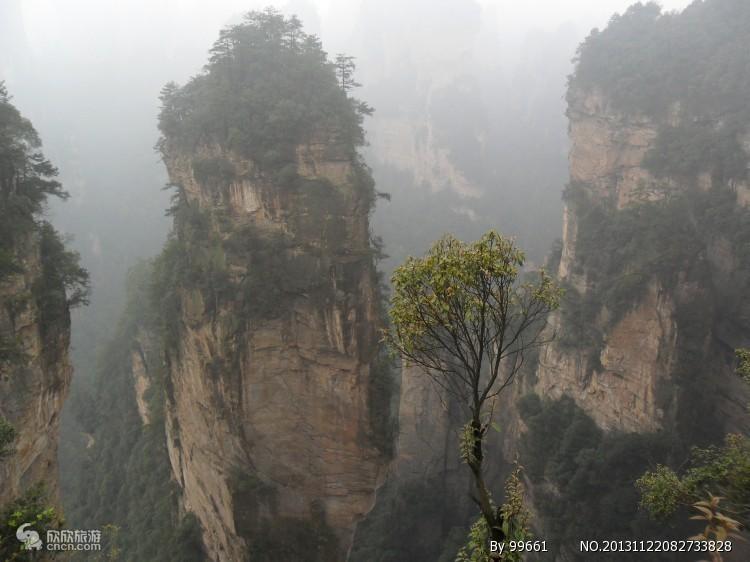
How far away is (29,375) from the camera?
11219mm

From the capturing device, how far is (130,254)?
1969 inches

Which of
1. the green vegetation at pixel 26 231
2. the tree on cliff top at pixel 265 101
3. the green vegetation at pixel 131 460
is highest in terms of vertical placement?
the tree on cliff top at pixel 265 101

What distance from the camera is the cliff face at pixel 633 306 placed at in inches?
762

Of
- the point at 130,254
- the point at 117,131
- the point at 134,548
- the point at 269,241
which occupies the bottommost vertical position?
the point at 134,548

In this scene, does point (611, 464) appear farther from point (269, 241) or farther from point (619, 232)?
point (269, 241)

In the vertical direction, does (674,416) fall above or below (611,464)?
above

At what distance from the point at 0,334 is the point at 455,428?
21.2 meters

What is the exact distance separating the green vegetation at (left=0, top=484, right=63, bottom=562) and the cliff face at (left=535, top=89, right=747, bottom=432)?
1896 centimetres

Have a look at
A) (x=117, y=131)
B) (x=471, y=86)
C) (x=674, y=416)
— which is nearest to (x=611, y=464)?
(x=674, y=416)

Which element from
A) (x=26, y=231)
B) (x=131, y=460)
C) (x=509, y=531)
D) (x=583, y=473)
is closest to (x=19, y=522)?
(x=26, y=231)

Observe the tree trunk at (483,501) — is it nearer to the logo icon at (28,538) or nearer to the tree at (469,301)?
the tree at (469,301)

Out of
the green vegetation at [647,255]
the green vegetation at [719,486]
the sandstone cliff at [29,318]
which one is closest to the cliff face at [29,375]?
the sandstone cliff at [29,318]

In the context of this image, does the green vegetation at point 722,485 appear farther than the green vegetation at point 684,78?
No

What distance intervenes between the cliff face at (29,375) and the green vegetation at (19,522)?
1460 millimetres
